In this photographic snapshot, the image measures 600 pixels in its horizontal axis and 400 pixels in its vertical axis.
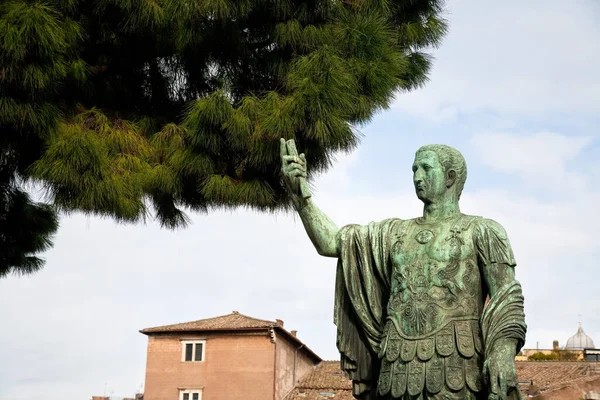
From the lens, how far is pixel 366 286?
5410mm

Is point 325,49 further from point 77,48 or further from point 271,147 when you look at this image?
point 77,48

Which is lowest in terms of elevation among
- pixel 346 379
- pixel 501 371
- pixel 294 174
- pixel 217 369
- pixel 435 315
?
pixel 501 371

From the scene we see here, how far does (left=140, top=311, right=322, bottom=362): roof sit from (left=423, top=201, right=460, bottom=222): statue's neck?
104 feet

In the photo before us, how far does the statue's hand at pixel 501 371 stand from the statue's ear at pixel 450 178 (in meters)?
0.99

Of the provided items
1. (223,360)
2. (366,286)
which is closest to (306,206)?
(366,286)

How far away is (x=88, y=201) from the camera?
9.22 metres

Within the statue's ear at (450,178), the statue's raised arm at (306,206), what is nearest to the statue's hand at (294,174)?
the statue's raised arm at (306,206)

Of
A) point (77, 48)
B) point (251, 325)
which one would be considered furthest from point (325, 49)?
point (251, 325)

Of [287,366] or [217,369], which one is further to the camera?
[287,366]

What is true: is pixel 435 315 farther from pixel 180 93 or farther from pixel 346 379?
pixel 346 379

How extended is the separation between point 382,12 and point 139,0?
8.81ft

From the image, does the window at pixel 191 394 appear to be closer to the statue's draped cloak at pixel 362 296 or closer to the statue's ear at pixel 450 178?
the statue's draped cloak at pixel 362 296

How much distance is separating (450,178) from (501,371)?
116cm

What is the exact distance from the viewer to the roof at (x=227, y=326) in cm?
3725
